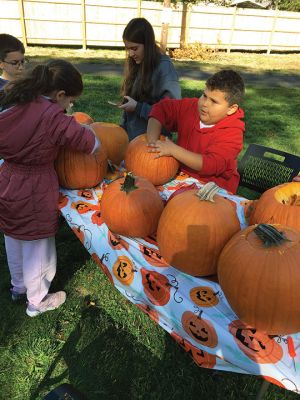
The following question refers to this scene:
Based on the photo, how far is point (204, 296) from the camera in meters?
1.58

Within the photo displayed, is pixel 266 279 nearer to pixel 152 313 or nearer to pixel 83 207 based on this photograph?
pixel 152 313

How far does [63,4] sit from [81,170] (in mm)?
15900

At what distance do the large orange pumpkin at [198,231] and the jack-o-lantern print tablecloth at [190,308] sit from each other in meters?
0.08

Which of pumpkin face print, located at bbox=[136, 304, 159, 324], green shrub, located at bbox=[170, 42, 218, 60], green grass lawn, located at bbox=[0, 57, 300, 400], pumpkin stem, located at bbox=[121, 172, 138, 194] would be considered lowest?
green grass lawn, located at bbox=[0, 57, 300, 400]

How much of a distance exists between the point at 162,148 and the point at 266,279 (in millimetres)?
1323

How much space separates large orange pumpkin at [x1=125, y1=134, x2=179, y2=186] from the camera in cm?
245

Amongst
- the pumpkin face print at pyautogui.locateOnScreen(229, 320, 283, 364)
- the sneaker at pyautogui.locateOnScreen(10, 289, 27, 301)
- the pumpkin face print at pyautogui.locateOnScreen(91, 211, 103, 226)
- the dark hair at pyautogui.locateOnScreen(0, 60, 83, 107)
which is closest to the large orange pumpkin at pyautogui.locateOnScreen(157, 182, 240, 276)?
the pumpkin face print at pyautogui.locateOnScreen(229, 320, 283, 364)

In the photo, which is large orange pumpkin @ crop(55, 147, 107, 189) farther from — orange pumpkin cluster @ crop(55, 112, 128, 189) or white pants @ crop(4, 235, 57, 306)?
white pants @ crop(4, 235, 57, 306)

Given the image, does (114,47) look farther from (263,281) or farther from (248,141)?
(263,281)

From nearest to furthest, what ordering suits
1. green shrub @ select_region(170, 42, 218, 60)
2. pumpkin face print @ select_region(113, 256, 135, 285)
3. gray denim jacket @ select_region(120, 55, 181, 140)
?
pumpkin face print @ select_region(113, 256, 135, 285)
gray denim jacket @ select_region(120, 55, 181, 140)
green shrub @ select_region(170, 42, 218, 60)

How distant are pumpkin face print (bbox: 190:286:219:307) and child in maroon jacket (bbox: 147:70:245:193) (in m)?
1.01

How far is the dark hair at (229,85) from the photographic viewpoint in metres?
2.32

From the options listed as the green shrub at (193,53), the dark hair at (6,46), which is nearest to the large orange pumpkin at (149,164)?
the dark hair at (6,46)

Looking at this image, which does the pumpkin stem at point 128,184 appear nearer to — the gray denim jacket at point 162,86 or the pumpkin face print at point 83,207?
the pumpkin face print at point 83,207
